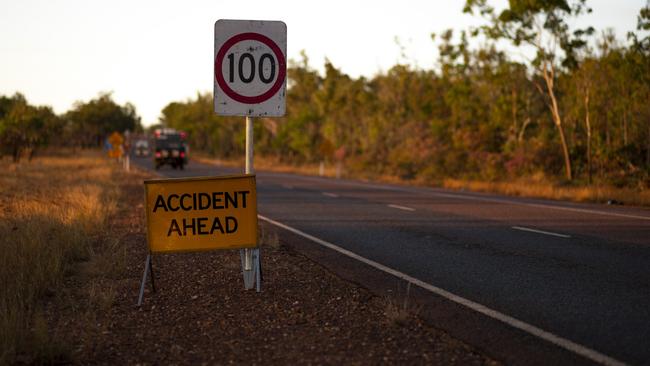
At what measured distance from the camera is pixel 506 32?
26.8 meters

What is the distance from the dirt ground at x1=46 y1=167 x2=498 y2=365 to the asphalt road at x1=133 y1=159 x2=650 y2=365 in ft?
1.67

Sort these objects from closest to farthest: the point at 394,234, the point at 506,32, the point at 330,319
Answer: the point at 330,319, the point at 394,234, the point at 506,32

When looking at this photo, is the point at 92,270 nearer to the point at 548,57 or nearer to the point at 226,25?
the point at 226,25

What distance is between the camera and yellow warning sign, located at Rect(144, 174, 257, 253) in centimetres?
679

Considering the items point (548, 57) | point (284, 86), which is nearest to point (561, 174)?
point (548, 57)

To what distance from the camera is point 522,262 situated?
872 cm

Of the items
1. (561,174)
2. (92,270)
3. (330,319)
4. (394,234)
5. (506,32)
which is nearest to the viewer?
(330,319)

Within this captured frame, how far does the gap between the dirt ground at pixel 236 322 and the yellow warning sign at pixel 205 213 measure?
56 cm

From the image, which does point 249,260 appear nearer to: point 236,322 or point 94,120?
point 236,322

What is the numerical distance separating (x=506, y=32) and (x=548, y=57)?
1935mm

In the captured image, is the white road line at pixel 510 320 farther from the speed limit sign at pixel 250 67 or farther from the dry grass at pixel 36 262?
the dry grass at pixel 36 262

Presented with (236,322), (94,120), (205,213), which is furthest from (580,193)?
(94,120)

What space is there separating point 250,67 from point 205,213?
5.04 feet

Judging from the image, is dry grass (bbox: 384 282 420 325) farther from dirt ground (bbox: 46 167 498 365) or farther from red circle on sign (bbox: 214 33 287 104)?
red circle on sign (bbox: 214 33 287 104)
